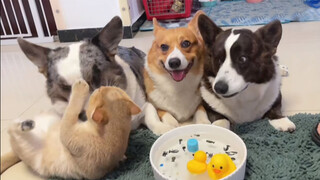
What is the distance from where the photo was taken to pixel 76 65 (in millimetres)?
1060

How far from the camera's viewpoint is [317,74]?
1.74 meters

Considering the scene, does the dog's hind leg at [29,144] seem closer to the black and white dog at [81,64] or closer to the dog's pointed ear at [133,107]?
the black and white dog at [81,64]

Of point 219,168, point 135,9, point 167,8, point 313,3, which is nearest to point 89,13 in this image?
point 135,9

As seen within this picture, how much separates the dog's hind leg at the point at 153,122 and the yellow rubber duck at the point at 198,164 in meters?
0.33

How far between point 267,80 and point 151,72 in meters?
0.51

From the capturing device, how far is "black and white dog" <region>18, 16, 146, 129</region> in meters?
1.05

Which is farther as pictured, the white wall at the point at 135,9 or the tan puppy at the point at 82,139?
the white wall at the point at 135,9

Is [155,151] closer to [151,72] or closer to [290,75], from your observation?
[151,72]

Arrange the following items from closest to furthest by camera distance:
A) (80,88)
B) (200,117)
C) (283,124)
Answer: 1. (80,88)
2. (283,124)
3. (200,117)

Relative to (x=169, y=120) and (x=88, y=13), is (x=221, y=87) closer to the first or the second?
(x=169, y=120)

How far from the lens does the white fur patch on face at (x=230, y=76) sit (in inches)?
43.4

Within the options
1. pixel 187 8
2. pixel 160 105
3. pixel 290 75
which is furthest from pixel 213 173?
pixel 187 8

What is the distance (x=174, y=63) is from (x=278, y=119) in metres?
0.51

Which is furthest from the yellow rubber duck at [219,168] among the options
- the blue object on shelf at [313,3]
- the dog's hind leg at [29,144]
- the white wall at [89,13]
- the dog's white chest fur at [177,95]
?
the blue object on shelf at [313,3]
